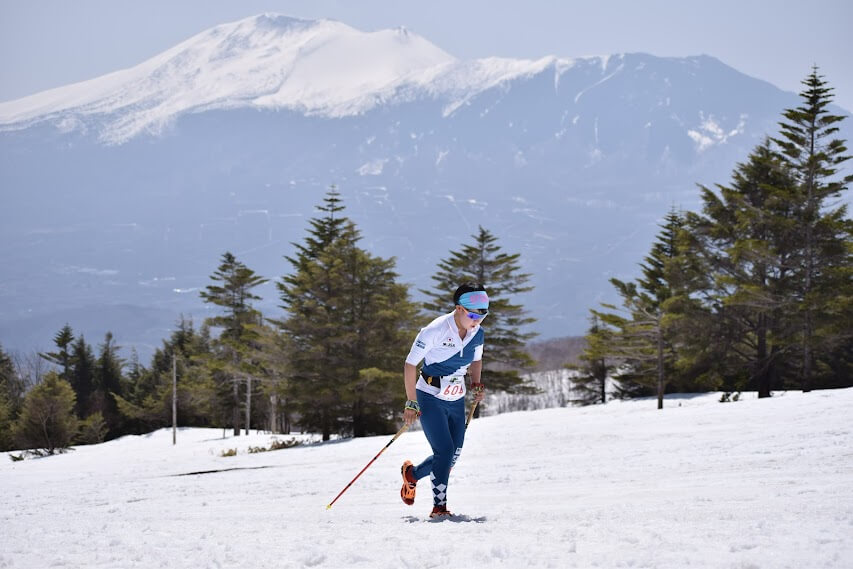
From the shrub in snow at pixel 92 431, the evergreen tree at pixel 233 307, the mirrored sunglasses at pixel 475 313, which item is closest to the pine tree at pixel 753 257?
the mirrored sunglasses at pixel 475 313

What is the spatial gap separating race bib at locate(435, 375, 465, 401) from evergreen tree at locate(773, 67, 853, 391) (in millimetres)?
23958

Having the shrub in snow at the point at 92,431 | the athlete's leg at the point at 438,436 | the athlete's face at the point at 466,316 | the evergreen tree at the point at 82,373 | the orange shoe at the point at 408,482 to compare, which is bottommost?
the shrub in snow at the point at 92,431

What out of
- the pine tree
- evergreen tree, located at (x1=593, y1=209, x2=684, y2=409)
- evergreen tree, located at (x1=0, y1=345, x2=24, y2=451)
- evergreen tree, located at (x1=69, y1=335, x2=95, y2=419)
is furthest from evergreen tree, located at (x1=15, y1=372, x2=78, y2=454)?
the pine tree

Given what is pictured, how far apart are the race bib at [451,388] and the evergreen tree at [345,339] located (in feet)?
72.4

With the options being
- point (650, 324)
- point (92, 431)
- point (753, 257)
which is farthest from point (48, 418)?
point (753, 257)

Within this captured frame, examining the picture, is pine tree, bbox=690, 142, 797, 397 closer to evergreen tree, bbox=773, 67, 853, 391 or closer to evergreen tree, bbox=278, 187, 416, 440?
evergreen tree, bbox=773, 67, 853, 391

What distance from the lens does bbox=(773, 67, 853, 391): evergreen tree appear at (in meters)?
28.5

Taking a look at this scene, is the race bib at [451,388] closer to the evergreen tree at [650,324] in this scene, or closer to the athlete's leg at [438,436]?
the athlete's leg at [438,436]

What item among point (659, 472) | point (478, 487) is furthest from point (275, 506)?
point (659, 472)

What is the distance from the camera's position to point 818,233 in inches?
1171

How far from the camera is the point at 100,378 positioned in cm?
7719

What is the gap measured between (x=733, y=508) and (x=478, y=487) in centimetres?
440

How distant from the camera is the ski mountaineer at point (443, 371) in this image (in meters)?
7.32

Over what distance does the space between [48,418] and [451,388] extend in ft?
158
